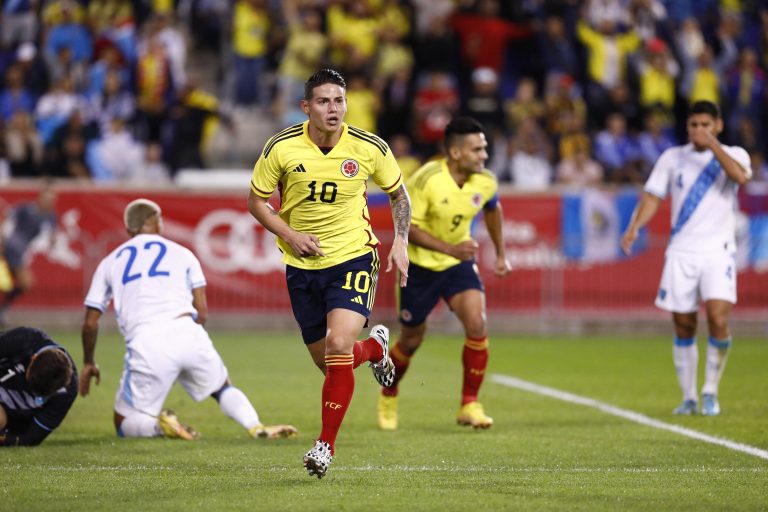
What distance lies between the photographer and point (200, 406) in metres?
12.5

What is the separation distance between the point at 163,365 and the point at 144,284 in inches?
26.0

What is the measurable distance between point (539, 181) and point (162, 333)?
1289cm

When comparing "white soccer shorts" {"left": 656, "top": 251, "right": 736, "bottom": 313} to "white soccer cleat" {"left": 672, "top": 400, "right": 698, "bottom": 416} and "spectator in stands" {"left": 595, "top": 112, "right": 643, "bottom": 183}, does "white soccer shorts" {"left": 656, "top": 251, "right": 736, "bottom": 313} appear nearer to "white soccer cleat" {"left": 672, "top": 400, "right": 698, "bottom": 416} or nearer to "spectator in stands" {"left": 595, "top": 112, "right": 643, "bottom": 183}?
"white soccer cleat" {"left": 672, "top": 400, "right": 698, "bottom": 416}

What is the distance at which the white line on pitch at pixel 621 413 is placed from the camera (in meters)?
9.48

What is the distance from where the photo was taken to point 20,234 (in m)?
19.6

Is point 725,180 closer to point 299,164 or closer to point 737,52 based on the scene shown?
point 299,164

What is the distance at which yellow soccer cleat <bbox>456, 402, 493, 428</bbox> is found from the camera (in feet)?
35.1

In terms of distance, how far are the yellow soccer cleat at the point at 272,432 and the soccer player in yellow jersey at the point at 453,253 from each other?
3.46 feet

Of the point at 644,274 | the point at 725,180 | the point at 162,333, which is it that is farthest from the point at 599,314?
the point at 162,333

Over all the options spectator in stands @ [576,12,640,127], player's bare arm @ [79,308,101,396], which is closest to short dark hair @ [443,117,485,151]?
player's bare arm @ [79,308,101,396]

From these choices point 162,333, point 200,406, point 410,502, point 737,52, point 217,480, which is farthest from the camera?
point 737,52

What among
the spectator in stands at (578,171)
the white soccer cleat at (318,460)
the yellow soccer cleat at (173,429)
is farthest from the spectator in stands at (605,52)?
the white soccer cleat at (318,460)

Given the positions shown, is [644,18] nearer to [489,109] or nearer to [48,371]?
[489,109]

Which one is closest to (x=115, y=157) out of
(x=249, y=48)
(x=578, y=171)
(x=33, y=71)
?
(x=33, y=71)
